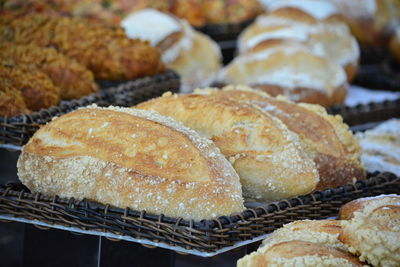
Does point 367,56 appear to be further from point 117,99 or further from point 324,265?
point 324,265

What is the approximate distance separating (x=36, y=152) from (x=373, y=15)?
13.1ft

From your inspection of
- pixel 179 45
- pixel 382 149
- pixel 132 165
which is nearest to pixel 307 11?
pixel 179 45

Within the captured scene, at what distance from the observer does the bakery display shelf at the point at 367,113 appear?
145 inches

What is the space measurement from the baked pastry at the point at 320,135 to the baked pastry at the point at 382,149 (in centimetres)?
22

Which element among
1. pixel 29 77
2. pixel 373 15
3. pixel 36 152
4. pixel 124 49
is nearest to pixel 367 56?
pixel 373 15

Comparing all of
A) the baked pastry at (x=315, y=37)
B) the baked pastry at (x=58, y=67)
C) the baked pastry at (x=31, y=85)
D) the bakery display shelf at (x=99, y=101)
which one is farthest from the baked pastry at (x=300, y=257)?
the baked pastry at (x=315, y=37)

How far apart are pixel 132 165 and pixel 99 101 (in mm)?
951

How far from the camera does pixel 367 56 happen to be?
5.38 m

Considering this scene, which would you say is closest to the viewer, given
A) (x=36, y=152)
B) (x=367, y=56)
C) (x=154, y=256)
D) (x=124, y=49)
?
(x=154, y=256)

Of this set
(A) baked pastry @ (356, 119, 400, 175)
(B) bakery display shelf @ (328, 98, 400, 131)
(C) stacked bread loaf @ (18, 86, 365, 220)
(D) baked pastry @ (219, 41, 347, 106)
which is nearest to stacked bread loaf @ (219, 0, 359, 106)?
(D) baked pastry @ (219, 41, 347, 106)

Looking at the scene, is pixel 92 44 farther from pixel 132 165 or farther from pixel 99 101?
pixel 132 165

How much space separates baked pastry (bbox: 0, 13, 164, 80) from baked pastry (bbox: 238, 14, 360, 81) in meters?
1.08

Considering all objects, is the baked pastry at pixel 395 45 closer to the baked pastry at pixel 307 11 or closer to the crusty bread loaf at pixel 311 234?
the baked pastry at pixel 307 11

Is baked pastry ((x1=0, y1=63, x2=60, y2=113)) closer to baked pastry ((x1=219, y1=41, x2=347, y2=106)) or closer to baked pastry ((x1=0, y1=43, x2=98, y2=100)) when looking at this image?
baked pastry ((x1=0, y1=43, x2=98, y2=100))
